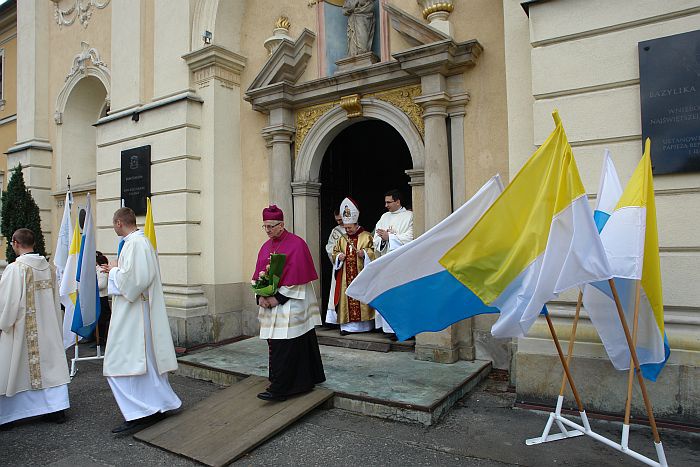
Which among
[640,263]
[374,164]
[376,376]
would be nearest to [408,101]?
A: [376,376]

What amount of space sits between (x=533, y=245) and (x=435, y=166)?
2894 millimetres

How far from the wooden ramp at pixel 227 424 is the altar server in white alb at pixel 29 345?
1095 millimetres

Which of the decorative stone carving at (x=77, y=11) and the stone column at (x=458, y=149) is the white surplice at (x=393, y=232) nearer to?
the stone column at (x=458, y=149)

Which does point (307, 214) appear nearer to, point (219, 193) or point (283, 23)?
point (219, 193)

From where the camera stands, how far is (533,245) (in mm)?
3141

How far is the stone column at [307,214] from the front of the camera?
7.31 meters

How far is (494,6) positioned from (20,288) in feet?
18.7

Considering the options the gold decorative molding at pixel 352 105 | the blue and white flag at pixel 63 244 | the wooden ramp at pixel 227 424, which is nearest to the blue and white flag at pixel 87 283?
the blue and white flag at pixel 63 244

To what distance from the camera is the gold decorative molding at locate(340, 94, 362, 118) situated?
6.71m

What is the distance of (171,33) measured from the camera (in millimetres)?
7922

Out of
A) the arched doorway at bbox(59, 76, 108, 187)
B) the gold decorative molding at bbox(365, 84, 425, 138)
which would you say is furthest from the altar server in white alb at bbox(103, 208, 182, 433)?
the arched doorway at bbox(59, 76, 108, 187)

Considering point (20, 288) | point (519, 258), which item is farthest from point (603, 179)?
point (20, 288)

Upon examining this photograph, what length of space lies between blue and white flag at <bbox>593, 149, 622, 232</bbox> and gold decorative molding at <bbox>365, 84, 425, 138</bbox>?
2758mm

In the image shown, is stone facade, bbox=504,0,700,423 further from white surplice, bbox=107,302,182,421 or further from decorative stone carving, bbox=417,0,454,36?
white surplice, bbox=107,302,182,421
